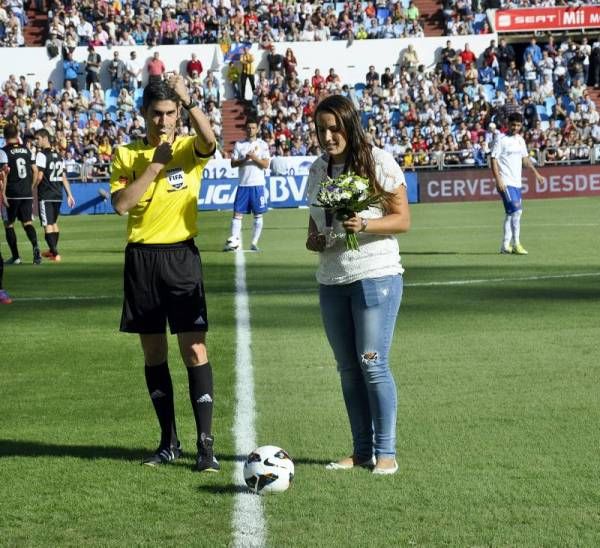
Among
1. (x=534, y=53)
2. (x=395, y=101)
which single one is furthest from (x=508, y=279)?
(x=534, y=53)

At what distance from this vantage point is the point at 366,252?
6.64 metres

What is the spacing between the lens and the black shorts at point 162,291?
693 centimetres

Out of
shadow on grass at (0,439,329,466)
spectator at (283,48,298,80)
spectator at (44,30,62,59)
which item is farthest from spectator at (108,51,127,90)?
shadow on grass at (0,439,329,466)

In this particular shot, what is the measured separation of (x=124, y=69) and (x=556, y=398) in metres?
38.5

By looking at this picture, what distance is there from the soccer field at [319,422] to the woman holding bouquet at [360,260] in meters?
0.44

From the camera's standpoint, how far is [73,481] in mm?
6688

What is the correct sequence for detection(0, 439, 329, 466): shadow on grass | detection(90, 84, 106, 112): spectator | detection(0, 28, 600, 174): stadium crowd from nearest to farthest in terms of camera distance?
detection(0, 439, 329, 466): shadow on grass
detection(0, 28, 600, 174): stadium crowd
detection(90, 84, 106, 112): spectator

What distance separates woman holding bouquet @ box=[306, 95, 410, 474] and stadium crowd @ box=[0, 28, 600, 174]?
34074 mm

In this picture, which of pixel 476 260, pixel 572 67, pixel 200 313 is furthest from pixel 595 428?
pixel 572 67

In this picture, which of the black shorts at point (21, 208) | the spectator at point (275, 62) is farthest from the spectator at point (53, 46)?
the black shorts at point (21, 208)

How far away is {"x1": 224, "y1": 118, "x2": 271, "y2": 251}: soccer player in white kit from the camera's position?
70.1 feet

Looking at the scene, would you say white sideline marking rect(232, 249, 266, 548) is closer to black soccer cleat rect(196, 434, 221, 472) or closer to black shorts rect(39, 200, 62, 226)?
black soccer cleat rect(196, 434, 221, 472)

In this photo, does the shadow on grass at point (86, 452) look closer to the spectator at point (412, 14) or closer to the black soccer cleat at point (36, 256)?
the black soccer cleat at point (36, 256)

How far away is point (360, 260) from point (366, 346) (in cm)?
46
